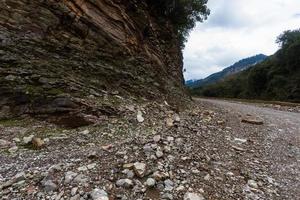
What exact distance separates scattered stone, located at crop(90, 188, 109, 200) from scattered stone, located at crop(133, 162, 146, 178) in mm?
822

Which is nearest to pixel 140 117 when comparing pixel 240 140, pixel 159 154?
pixel 159 154

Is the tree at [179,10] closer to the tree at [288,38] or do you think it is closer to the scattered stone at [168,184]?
the scattered stone at [168,184]

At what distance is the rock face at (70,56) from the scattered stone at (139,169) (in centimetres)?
318

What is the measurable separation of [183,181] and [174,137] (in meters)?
2.39

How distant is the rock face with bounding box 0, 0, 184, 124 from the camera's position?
8430mm

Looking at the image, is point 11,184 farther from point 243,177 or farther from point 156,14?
point 156,14

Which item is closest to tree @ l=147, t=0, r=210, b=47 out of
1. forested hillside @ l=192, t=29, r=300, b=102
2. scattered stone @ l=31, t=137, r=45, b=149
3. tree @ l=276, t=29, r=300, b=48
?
scattered stone @ l=31, t=137, r=45, b=149

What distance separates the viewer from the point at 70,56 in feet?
33.0

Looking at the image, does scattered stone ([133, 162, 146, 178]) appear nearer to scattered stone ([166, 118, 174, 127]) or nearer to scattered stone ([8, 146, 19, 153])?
scattered stone ([8, 146, 19, 153])

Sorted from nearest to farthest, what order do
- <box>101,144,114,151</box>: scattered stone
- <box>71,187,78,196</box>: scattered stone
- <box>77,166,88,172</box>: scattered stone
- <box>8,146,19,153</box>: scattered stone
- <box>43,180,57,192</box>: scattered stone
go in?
<box>71,187,78,196</box>: scattered stone, <box>43,180,57,192</box>: scattered stone, <box>77,166,88,172</box>: scattered stone, <box>8,146,19,153</box>: scattered stone, <box>101,144,114,151</box>: scattered stone

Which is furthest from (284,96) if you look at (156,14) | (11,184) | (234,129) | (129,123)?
(11,184)

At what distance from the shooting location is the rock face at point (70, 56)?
8.43 metres

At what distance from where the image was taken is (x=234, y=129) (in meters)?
10.3

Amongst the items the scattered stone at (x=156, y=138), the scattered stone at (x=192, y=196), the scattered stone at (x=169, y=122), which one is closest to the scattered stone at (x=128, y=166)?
the scattered stone at (x=192, y=196)
